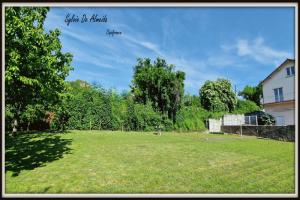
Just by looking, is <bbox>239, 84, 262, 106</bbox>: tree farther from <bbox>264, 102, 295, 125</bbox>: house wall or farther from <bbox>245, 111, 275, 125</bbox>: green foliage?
<bbox>245, 111, 275, 125</bbox>: green foliage

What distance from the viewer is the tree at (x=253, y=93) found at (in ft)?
195

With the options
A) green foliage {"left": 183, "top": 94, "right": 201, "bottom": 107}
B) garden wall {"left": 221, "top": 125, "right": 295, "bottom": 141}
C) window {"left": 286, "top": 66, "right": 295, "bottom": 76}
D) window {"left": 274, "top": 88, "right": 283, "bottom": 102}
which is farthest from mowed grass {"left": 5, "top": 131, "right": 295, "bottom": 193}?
green foliage {"left": 183, "top": 94, "right": 201, "bottom": 107}

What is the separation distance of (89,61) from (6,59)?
27.2 feet

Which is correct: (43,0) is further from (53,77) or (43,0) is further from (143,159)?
(143,159)

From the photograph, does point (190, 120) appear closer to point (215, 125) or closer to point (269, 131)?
point (215, 125)

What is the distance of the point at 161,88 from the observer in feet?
112

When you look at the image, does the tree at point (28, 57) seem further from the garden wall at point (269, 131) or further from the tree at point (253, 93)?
the tree at point (253, 93)

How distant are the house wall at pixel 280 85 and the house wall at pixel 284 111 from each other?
794 mm

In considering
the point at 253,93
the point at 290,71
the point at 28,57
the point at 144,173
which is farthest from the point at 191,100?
the point at 28,57

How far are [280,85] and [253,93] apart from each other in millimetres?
30510

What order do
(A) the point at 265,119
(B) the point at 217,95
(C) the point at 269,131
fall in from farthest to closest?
1. (B) the point at 217,95
2. (A) the point at 265,119
3. (C) the point at 269,131

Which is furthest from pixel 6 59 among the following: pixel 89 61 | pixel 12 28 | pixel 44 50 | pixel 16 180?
pixel 89 61

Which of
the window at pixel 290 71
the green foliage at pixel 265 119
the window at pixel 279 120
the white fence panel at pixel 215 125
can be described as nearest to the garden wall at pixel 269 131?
the white fence panel at pixel 215 125

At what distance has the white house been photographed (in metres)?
30.6
